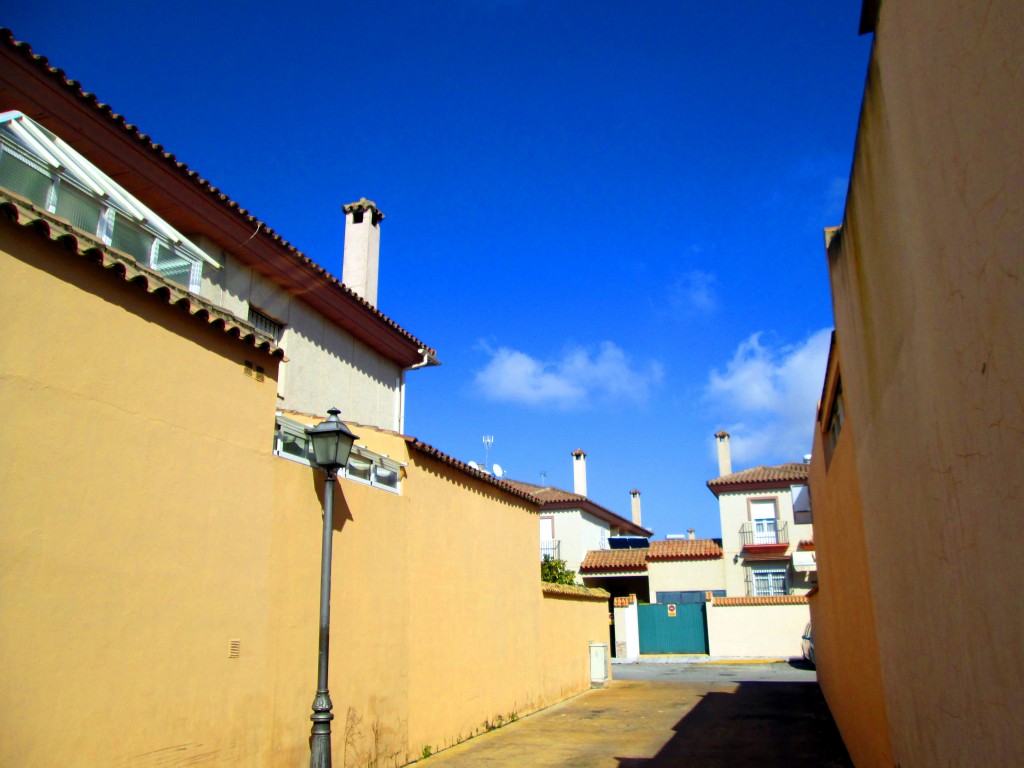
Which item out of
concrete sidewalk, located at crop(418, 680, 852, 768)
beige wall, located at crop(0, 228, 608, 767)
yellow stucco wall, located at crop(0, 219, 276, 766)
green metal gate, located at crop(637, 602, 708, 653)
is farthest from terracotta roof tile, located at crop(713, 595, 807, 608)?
yellow stucco wall, located at crop(0, 219, 276, 766)

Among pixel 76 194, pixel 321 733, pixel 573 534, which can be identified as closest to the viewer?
pixel 76 194

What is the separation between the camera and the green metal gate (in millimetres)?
32406

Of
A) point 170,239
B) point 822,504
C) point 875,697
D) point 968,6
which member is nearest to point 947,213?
point 968,6

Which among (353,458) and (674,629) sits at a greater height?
(353,458)

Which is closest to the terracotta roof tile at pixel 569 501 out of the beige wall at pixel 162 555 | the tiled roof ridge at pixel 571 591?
the tiled roof ridge at pixel 571 591

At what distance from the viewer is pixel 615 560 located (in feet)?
124

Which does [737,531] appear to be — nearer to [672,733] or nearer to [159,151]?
[672,733]

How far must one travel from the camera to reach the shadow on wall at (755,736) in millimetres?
10362

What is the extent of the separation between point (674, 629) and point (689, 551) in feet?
14.8

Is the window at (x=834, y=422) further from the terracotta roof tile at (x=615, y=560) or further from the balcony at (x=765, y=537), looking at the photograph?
the terracotta roof tile at (x=615, y=560)

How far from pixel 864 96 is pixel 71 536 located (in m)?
5.64

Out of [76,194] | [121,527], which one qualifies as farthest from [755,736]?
[76,194]

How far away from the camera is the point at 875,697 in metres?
6.88

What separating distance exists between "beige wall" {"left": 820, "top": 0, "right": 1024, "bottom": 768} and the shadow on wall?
18.2 ft
